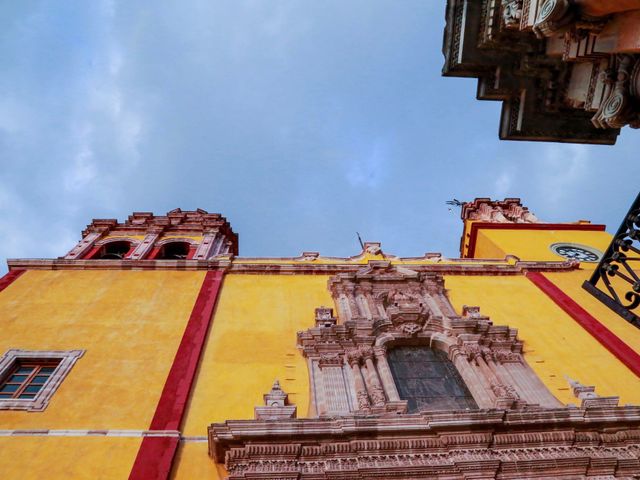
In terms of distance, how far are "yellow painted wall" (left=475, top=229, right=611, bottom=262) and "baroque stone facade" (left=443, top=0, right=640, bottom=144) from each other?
10.4 meters

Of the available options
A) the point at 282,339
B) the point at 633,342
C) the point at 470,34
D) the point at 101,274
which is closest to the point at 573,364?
the point at 633,342

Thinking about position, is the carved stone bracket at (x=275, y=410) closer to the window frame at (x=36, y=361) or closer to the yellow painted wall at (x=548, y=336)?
the window frame at (x=36, y=361)

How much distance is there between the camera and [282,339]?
41.8 feet

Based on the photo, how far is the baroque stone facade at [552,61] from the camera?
6434mm

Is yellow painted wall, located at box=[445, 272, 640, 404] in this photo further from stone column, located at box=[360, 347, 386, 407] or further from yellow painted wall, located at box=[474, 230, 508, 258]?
stone column, located at box=[360, 347, 386, 407]

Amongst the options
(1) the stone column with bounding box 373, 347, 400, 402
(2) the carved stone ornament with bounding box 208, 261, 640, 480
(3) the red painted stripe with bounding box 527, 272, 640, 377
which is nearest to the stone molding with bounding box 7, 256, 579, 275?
(3) the red painted stripe with bounding box 527, 272, 640, 377

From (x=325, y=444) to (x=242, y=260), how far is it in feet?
29.6

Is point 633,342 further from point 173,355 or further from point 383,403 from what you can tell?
point 173,355

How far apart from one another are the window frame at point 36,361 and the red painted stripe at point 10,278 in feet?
11.4

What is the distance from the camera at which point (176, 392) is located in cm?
1053

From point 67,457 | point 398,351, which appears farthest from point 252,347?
point 67,457

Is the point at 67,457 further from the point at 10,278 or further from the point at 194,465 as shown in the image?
the point at 10,278

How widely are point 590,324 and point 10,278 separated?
589 inches

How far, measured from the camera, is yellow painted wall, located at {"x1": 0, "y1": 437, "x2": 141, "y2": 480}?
8586mm
